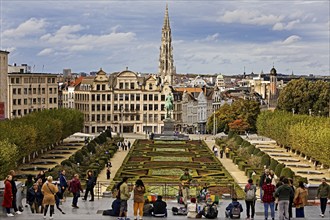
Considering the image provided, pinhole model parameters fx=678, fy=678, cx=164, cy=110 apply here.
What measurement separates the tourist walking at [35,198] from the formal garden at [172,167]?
10945 millimetres

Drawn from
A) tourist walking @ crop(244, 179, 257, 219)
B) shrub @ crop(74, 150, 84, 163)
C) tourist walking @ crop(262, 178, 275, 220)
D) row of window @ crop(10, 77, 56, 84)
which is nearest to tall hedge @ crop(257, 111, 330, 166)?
shrub @ crop(74, 150, 84, 163)

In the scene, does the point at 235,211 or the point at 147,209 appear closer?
the point at 235,211

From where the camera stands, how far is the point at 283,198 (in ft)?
85.0

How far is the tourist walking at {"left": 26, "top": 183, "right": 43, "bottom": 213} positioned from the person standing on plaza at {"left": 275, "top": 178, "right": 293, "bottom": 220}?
31.4ft

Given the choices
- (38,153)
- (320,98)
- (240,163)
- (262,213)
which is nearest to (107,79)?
(320,98)

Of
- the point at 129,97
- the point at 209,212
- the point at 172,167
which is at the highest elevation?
the point at 129,97

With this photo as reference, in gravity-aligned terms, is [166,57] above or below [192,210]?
above

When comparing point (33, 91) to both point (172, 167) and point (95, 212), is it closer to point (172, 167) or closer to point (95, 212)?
point (172, 167)

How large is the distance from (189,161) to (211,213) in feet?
145

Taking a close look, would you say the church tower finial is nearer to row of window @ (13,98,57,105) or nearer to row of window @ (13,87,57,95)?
row of window @ (13,87,57,95)

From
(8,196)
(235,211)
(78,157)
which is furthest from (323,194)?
(78,157)

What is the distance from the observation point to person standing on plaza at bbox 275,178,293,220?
85.0 feet

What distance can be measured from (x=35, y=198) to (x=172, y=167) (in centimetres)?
3790

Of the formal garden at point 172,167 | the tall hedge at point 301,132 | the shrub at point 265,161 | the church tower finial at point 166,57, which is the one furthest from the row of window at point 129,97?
the shrub at point 265,161
